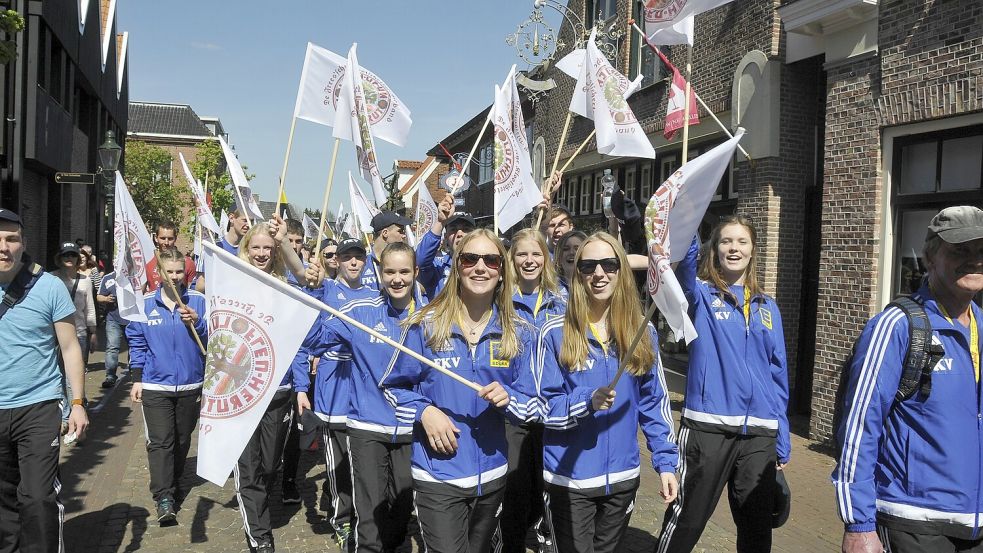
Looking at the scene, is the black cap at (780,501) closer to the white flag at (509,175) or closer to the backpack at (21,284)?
the white flag at (509,175)

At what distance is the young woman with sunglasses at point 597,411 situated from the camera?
3.51 m

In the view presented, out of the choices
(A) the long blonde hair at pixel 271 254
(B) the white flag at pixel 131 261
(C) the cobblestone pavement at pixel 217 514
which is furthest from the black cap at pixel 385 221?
(C) the cobblestone pavement at pixel 217 514

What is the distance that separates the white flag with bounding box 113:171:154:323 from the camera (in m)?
5.60

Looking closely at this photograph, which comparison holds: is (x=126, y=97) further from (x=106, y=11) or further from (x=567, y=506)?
(x=567, y=506)

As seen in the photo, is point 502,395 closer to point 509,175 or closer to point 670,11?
point 670,11

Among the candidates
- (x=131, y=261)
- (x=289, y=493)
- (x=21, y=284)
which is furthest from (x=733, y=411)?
(x=131, y=261)

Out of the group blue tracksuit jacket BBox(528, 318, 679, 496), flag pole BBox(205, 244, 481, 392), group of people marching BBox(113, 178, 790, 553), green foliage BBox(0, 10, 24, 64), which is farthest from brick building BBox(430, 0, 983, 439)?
green foliage BBox(0, 10, 24, 64)

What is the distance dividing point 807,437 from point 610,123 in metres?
4.81

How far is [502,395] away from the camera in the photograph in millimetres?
3252

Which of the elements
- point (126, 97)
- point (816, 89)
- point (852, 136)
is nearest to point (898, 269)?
point (852, 136)

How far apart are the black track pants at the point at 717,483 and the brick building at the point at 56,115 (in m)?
9.67

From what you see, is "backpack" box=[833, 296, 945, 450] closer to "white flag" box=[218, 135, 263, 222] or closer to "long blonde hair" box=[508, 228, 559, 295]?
"long blonde hair" box=[508, 228, 559, 295]

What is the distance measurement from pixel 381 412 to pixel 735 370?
6.69ft

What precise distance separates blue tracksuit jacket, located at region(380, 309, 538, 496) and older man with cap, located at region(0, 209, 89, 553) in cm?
217
